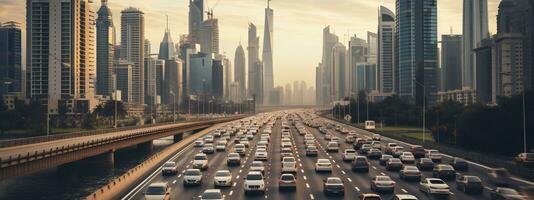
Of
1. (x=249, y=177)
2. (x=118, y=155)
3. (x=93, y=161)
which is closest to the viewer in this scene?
(x=249, y=177)

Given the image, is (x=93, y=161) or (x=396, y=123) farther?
(x=396, y=123)

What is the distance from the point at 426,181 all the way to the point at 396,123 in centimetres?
14890

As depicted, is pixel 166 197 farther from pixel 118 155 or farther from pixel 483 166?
pixel 118 155

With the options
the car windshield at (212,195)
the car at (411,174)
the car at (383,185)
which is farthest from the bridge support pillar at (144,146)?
the car windshield at (212,195)

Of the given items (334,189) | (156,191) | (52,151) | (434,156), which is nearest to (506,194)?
(334,189)

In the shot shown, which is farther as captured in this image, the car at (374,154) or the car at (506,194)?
the car at (374,154)

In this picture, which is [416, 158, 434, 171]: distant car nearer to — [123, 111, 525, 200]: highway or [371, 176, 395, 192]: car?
[123, 111, 525, 200]: highway

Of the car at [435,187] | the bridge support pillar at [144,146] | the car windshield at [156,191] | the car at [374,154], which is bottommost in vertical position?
the bridge support pillar at [144,146]

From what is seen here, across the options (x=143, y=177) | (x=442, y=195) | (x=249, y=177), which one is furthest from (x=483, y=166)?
(x=143, y=177)

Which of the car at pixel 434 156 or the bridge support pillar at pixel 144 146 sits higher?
the car at pixel 434 156

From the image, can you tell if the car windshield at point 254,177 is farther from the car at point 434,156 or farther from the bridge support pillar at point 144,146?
the bridge support pillar at point 144,146

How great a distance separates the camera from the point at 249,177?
1754 inches

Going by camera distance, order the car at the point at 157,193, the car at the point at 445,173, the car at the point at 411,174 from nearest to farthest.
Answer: the car at the point at 157,193
the car at the point at 411,174
the car at the point at 445,173

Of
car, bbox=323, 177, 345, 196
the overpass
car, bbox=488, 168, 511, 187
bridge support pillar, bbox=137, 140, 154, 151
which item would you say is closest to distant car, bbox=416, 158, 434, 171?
car, bbox=488, 168, 511, 187
